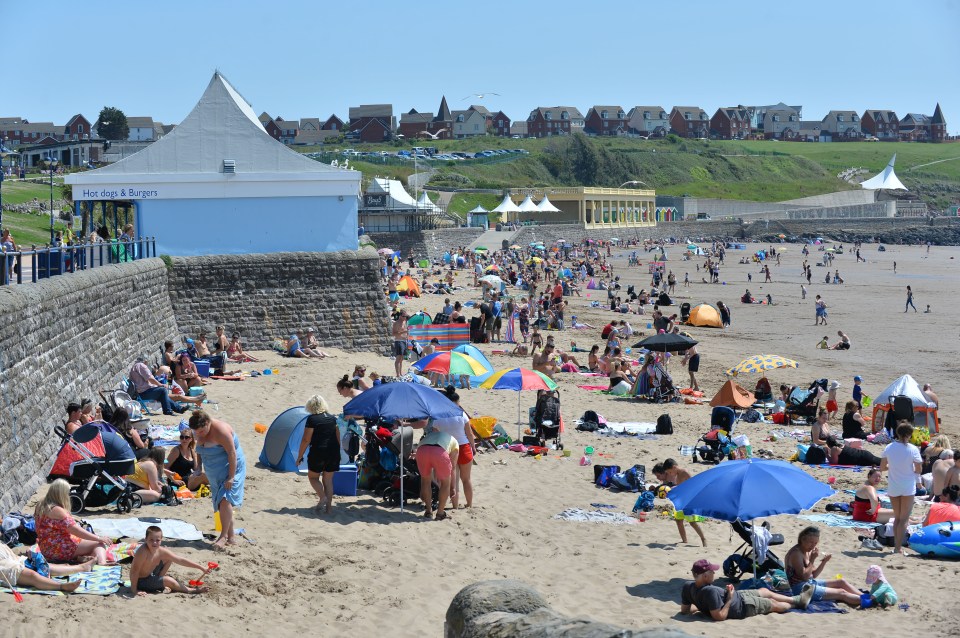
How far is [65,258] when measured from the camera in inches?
571

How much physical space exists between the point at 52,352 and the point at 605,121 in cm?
15237

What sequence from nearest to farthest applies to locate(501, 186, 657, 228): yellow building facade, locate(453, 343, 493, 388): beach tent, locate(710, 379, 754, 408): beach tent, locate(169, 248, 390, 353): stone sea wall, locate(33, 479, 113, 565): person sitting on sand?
locate(33, 479, 113, 565): person sitting on sand → locate(453, 343, 493, 388): beach tent → locate(710, 379, 754, 408): beach tent → locate(169, 248, 390, 353): stone sea wall → locate(501, 186, 657, 228): yellow building facade

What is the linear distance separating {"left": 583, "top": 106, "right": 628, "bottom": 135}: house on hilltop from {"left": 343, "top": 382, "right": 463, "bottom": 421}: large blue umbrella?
15114 cm

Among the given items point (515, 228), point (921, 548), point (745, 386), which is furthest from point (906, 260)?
point (921, 548)

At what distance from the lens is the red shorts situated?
404 inches

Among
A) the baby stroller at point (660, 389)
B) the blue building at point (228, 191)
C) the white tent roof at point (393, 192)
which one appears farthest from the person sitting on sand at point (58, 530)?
the white tent roof at point (393, 192)

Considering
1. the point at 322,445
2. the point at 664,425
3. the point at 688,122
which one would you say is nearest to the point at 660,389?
the point at 664,425

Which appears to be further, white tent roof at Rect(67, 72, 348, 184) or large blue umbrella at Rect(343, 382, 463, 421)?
white tent roof at Rect(67, 72, 348, 184)

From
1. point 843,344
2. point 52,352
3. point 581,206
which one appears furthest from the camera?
point 581,206

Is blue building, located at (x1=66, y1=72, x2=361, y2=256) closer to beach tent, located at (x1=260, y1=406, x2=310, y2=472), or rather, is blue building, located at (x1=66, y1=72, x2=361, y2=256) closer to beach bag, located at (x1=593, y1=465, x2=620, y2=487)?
beach tent, located at (x1=260, y1=406, x2=310, y2=472)

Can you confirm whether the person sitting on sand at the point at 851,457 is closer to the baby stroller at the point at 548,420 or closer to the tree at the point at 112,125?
the baby stroller at the point at 548,420

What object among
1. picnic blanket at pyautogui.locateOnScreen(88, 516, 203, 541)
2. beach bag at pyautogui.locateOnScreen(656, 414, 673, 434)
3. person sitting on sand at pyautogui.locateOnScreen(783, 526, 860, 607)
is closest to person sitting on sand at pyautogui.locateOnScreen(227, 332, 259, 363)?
beach bag at pyautogui.locateOnScreen(656, 414, 673, 434)

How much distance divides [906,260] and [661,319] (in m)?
49.4

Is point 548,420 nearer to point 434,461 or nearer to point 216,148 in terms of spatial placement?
point 434,461
